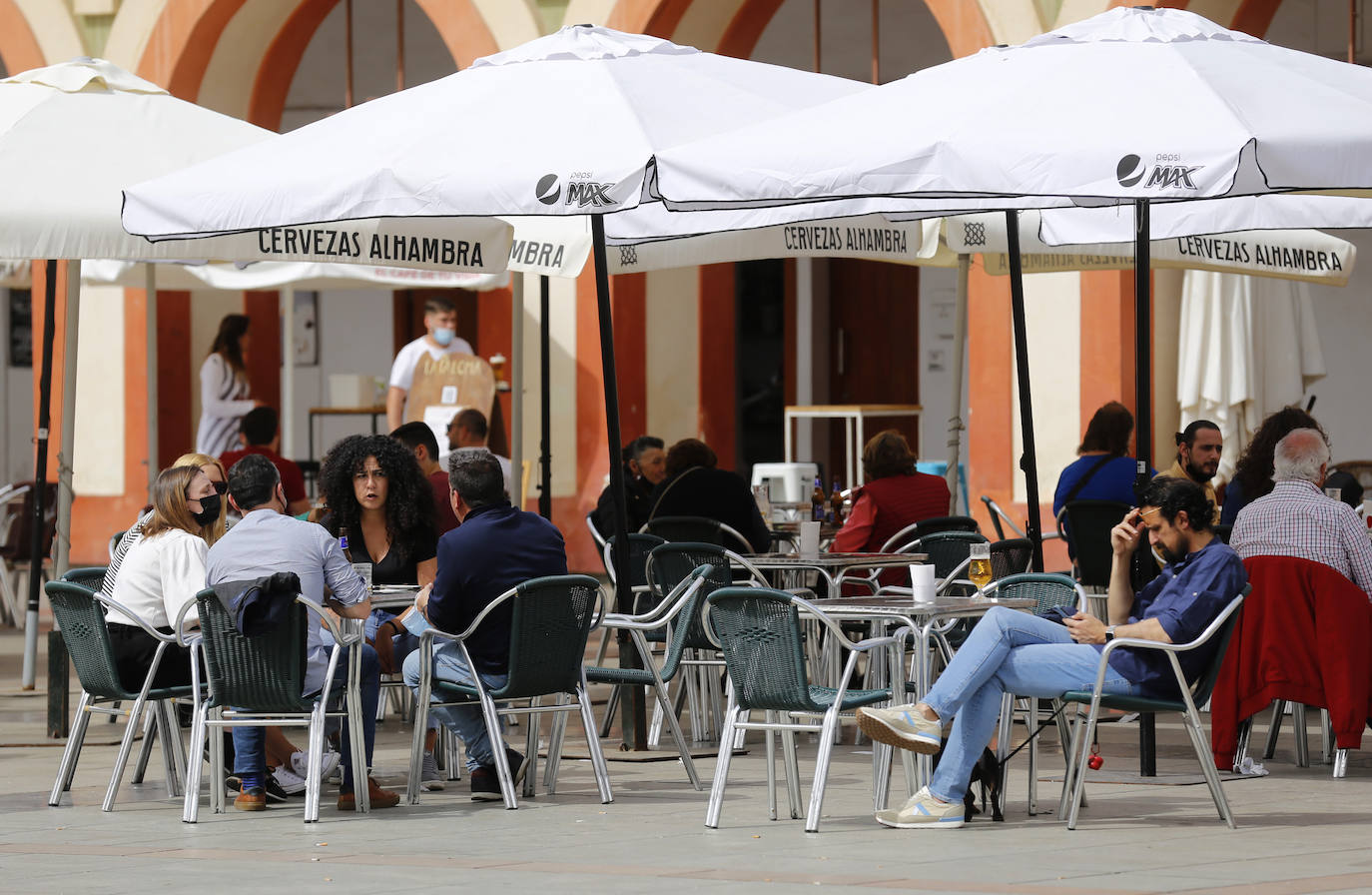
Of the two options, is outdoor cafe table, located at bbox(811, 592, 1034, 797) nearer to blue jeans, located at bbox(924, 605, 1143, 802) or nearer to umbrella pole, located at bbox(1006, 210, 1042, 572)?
blue jeans, located at bbox(924, 605, 1143, 802)

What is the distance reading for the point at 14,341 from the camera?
902 inches

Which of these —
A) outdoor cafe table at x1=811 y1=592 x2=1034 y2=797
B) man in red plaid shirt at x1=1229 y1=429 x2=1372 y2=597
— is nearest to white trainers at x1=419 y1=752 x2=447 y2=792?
outdoor cafe table at x1=811 y1=592 x2=1034 y2=797

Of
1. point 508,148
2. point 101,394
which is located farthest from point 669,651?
point 101,394

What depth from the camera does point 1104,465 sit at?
1105 centimetres

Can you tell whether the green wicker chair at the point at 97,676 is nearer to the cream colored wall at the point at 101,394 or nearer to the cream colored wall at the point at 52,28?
the cream colored wall at the point at 101,394

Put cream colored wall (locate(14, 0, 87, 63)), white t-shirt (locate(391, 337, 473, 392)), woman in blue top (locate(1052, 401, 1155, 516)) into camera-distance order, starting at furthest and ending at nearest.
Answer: cream colored wall (locate(14, 0, 87, 63)), white t-shirt (locate(391, 337, 473, 392)), woman in blue top (locate(1052, 401, 1155, 516))

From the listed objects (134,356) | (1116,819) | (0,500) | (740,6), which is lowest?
(1116,819)

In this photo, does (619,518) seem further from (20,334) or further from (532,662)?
(20,334)

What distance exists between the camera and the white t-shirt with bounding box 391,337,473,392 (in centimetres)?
1545

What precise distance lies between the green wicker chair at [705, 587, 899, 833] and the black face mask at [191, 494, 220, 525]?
6.38 ft

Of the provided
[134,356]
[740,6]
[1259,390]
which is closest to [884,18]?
[740,6]

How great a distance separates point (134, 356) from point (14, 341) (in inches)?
235

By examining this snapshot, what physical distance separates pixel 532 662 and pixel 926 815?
1.49 meters

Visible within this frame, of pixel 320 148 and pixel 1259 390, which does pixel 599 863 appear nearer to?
pixel 320 148
